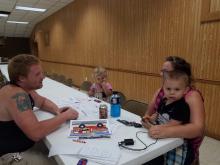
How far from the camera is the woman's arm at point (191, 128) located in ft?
4.31

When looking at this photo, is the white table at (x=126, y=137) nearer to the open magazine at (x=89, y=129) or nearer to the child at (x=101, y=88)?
the open magazine at (x=89, y=129)

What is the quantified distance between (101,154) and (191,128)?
628 millimetres

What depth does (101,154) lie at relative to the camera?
1.13 metres

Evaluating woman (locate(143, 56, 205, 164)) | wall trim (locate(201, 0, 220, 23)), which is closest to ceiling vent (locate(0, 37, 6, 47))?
wall trim (locate(201, 0, 220, 23))

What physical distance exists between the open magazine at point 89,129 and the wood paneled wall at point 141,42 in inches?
85.9

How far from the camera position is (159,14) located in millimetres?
3787

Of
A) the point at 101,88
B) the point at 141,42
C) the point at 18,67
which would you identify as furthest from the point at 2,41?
the point at 18,67

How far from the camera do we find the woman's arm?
4.31 ft

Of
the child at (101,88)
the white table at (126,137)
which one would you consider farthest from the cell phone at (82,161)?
the child at (101,88)

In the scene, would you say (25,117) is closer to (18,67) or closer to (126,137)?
(18,67)

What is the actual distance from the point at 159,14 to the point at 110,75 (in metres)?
2.25

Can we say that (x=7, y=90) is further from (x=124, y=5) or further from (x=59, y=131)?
(x=124, y=5)

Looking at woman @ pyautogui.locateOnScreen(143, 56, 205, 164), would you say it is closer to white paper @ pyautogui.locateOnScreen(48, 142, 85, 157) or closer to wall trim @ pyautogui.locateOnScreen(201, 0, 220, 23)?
white paper @ pyautogui.locateOnScreen(48, 142, 85, 157)

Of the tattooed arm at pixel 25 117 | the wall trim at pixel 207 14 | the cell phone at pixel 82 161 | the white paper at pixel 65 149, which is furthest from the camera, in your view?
the wall trim at pixel 207 14
